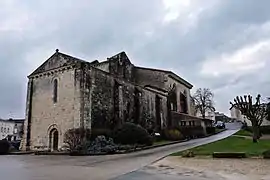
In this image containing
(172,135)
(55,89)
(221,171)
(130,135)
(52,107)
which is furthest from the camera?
(172,135)

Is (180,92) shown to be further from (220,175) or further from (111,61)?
(220,175)

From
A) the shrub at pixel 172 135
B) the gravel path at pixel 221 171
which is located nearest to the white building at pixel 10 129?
the shrub at pixel 172 135

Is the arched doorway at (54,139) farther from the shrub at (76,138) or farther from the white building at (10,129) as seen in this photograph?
the white building at (10,129)

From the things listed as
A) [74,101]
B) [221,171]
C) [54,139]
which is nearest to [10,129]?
[54,139]

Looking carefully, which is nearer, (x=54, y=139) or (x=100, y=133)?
(x=100, y=133)

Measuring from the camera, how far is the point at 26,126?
33.1 m

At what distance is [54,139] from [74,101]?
4.93 m

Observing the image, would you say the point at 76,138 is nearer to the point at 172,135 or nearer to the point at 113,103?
the point at 113,103

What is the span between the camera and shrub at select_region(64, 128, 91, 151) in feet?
88.2

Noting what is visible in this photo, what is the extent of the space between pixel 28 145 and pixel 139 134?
12.9 metres

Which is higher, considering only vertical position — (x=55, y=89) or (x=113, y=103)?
(x=55, y=89)

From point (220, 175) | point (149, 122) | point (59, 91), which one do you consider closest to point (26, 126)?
point (59, 91)

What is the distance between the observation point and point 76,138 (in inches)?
1070

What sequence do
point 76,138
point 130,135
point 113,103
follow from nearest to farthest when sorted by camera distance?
point 76,138, point 130,135, point 113,103
